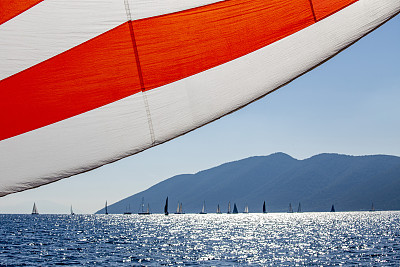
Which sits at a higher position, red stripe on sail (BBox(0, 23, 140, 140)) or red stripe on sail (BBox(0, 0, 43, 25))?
red stripe on sail (BBox(0, 0, 43, 25))

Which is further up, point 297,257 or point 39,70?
point 39,70

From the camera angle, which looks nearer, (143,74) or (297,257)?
(143,74)

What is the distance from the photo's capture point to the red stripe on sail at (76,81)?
79.4 inches

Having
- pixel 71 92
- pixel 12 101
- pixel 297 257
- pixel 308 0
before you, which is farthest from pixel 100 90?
pixel 297 257

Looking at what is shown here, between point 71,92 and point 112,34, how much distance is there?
310mm

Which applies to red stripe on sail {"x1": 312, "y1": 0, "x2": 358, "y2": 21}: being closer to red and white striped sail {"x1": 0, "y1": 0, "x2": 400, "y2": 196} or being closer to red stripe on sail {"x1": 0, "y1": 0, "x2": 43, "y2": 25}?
red and white striped sail {"x1": 0, "y1": 0, "x2": 400, "y2": 196}

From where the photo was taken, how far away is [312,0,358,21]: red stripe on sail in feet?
6.52

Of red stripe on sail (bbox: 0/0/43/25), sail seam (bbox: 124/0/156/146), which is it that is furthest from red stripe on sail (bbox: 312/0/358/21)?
red stripe on sail (bbox: 0/0/43/25)

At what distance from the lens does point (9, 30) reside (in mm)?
2033

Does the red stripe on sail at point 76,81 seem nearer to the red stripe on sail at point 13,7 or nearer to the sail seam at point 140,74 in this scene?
the sail seam at point 140,74

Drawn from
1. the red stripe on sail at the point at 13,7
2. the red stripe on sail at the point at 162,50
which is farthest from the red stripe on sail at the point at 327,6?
the red stripe on sail at the point at 13,7

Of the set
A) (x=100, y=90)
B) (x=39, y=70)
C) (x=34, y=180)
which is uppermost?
(x=39, y=70)

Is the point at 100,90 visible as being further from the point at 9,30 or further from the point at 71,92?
the point at 9,30

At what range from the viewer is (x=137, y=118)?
6.57ft
